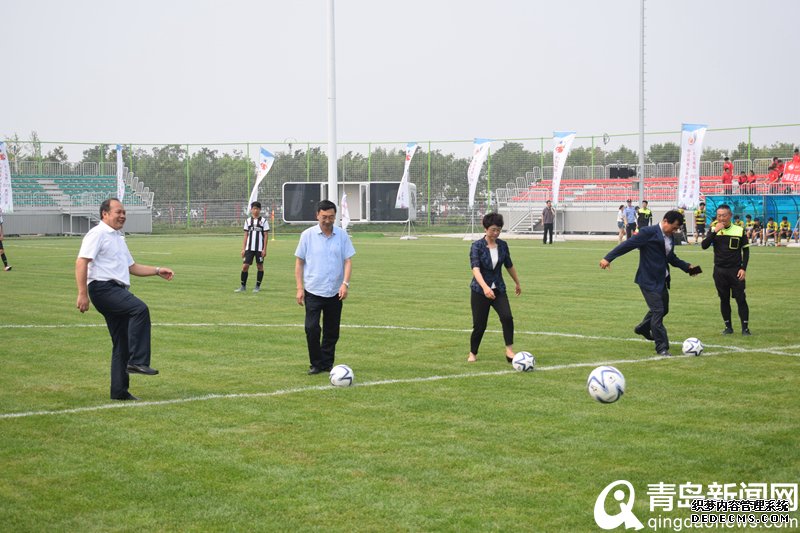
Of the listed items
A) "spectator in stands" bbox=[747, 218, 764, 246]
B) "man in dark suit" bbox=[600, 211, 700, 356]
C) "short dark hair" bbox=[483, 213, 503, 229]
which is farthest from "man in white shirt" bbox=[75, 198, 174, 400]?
"spectator in stands" bbox=[747, 218, 764, 246]

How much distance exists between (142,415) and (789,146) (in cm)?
4992

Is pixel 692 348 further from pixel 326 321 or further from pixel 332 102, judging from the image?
pixel 332 102

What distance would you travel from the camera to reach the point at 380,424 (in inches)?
352

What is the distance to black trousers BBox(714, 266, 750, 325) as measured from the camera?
1511 cm

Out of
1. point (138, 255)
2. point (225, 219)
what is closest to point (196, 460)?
point (138, 255)

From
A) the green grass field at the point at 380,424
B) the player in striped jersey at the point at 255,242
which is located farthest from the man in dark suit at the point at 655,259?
the player in striped jersey at the point at 255,242

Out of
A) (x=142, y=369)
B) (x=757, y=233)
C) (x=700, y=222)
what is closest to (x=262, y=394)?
(x=142, y=369)

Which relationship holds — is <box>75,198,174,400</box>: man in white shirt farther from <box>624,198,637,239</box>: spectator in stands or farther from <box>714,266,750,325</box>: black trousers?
<box>624,198,637,239</box>: spectator in stands

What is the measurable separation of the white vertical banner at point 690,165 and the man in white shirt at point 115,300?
3841cm

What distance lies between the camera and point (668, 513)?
6402mm

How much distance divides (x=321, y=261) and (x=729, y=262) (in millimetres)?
6916

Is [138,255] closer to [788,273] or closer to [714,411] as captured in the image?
[788,273]

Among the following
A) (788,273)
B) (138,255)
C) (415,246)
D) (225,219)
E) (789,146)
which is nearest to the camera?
(788,273)

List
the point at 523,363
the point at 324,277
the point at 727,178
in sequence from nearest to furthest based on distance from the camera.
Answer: the point at 523,363 < the point at 324,277 < the point at 727,178
